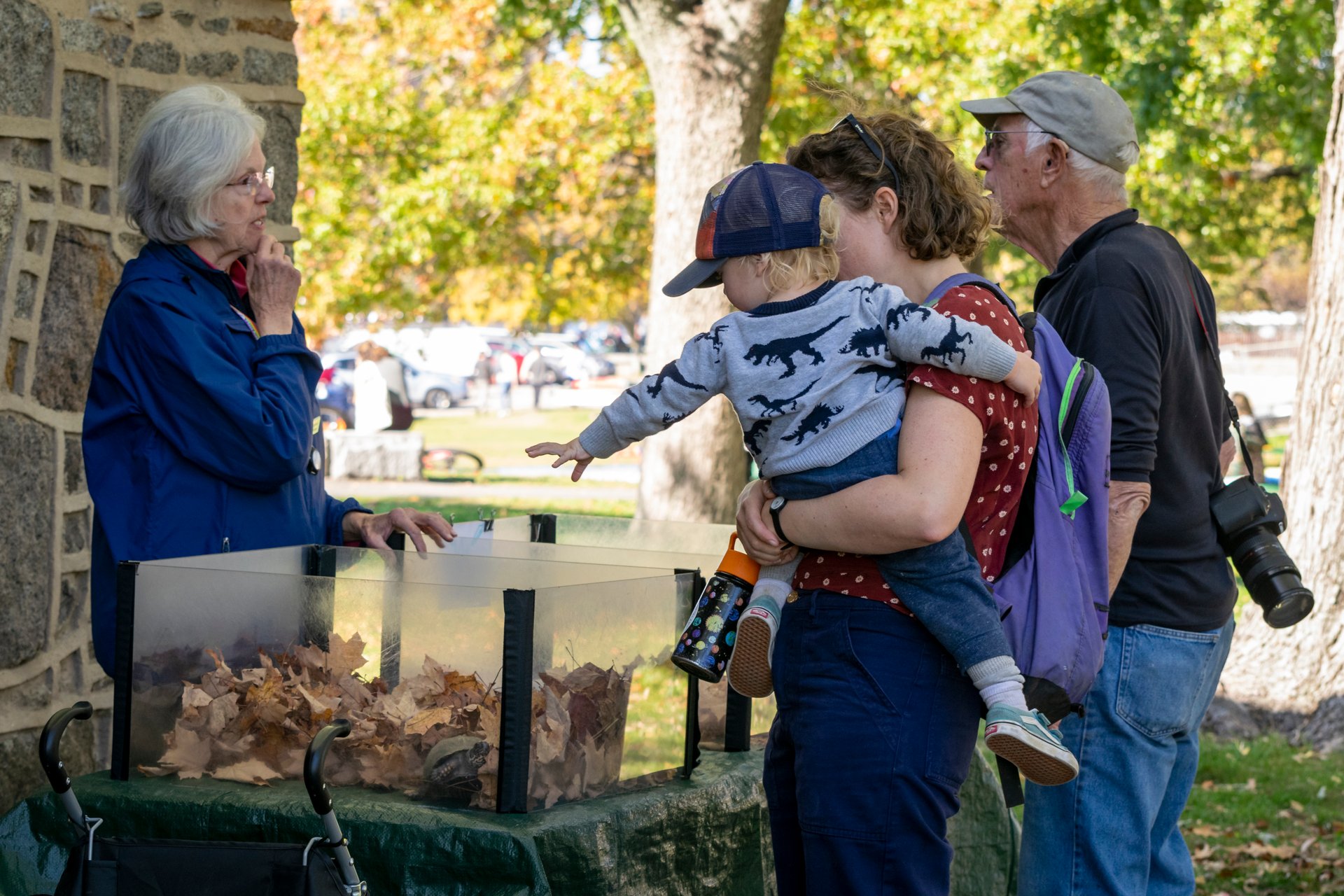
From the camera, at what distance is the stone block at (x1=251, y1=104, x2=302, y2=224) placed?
4.51m

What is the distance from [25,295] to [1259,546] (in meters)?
3.22

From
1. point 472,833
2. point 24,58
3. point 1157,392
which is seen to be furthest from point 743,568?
point 24,58

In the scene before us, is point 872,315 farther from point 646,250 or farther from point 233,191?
point 646,250

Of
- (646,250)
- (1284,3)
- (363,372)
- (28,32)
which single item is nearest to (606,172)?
(646,250)

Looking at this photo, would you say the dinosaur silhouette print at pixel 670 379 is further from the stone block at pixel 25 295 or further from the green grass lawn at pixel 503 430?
the green grass lawn at pixel 503 430

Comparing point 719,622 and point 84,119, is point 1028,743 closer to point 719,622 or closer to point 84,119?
point 719,622

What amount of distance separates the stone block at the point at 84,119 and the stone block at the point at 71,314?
221mm

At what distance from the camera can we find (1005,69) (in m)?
13.3

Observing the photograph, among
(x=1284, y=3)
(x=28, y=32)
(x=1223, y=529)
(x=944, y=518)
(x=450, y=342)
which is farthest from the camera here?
(x=450, y=342)

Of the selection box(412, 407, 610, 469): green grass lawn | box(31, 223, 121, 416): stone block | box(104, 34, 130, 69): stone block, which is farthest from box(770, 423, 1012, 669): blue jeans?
box(412, 407, 610, 469): green grass lawn

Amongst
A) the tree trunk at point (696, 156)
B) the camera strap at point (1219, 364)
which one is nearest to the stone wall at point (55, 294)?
the camera strap at point (1219, 364)

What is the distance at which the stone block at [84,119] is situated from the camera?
385 centimetres

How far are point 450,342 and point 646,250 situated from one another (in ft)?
62.4

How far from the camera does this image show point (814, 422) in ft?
6.71
